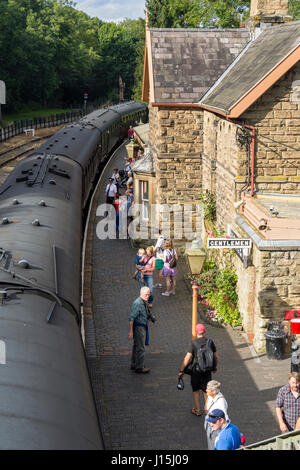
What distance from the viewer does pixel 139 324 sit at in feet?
34.5

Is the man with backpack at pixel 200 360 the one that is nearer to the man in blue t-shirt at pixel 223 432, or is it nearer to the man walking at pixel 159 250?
the man in blue t-shirt at pixel 223 432

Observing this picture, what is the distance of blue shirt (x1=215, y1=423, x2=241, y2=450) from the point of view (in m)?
6.46

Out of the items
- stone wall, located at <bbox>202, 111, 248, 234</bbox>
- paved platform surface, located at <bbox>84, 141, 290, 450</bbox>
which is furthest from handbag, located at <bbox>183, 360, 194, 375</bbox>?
stone wall, located at <bbox>202, 111, 248, 234</bbox>

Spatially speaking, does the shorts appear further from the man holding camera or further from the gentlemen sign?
the gentlemen sign

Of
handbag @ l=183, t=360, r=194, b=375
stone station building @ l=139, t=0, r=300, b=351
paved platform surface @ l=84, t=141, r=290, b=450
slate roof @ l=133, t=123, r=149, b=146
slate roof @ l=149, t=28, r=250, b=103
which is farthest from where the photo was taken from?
slate roof @ l=133, t=123, r=149, b=146

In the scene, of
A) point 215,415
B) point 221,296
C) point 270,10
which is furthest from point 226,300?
point 270,10

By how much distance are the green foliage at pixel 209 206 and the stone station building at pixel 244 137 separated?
0.29 meters

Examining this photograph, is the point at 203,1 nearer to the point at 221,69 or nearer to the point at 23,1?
the point at 221,69

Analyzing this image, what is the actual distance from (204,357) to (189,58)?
1213 cm

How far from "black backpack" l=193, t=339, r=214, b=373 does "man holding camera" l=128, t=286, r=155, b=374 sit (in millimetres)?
1582

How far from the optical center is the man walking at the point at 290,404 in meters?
7.63

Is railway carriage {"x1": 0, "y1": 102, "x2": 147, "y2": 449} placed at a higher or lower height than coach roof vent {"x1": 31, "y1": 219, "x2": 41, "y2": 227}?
lower

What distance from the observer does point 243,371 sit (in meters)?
11.1

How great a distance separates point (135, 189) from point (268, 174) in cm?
685
